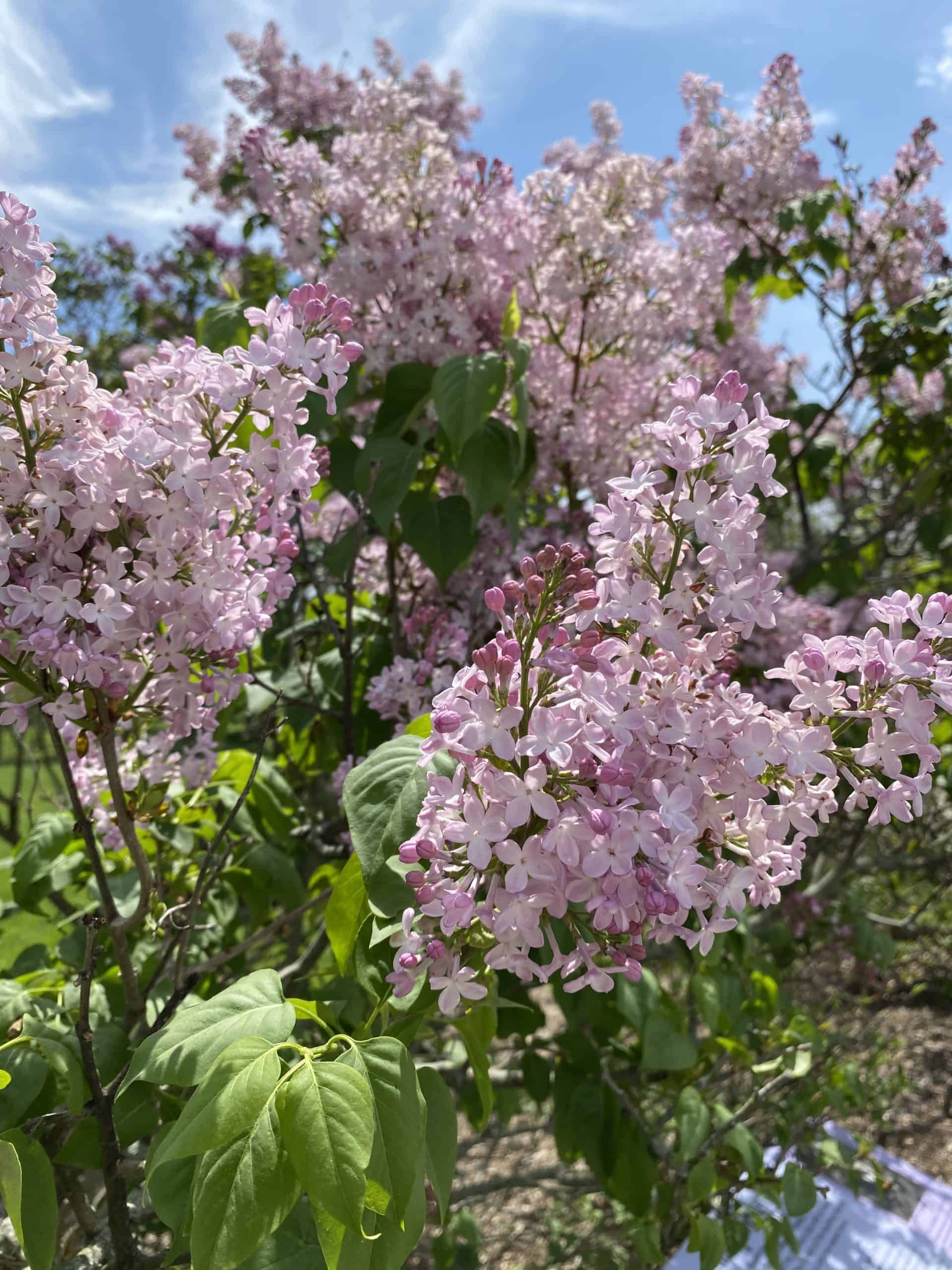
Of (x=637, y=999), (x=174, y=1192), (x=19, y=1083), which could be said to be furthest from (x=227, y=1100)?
(x=637, y=999)

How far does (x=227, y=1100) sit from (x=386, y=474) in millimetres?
1042

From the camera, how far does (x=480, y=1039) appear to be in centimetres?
89

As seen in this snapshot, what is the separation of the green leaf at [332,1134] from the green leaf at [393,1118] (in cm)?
2

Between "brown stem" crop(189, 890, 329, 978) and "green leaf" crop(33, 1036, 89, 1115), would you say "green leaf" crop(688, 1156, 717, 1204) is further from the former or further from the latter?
"green leaf" crop(33, 1036, 89, 1115)

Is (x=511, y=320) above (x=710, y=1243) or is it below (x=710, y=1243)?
above

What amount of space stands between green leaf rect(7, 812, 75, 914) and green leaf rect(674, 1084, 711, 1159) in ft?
3.47

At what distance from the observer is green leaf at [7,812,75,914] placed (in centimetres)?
139

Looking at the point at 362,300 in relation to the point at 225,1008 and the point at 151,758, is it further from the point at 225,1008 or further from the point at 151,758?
the point at 225,1008

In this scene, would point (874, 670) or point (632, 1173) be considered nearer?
point (874, 670)

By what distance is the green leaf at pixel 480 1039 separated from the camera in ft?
2.76

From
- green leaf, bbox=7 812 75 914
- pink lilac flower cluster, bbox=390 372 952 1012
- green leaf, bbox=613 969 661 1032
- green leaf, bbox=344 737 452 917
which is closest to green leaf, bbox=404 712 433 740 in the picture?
green leaf, bbox=344 737 452 917

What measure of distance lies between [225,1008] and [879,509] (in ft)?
10.3

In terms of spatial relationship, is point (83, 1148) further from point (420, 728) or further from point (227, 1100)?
point (420, 728)

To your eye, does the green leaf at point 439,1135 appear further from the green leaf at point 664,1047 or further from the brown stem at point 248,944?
the green leaf at point 664,1047
